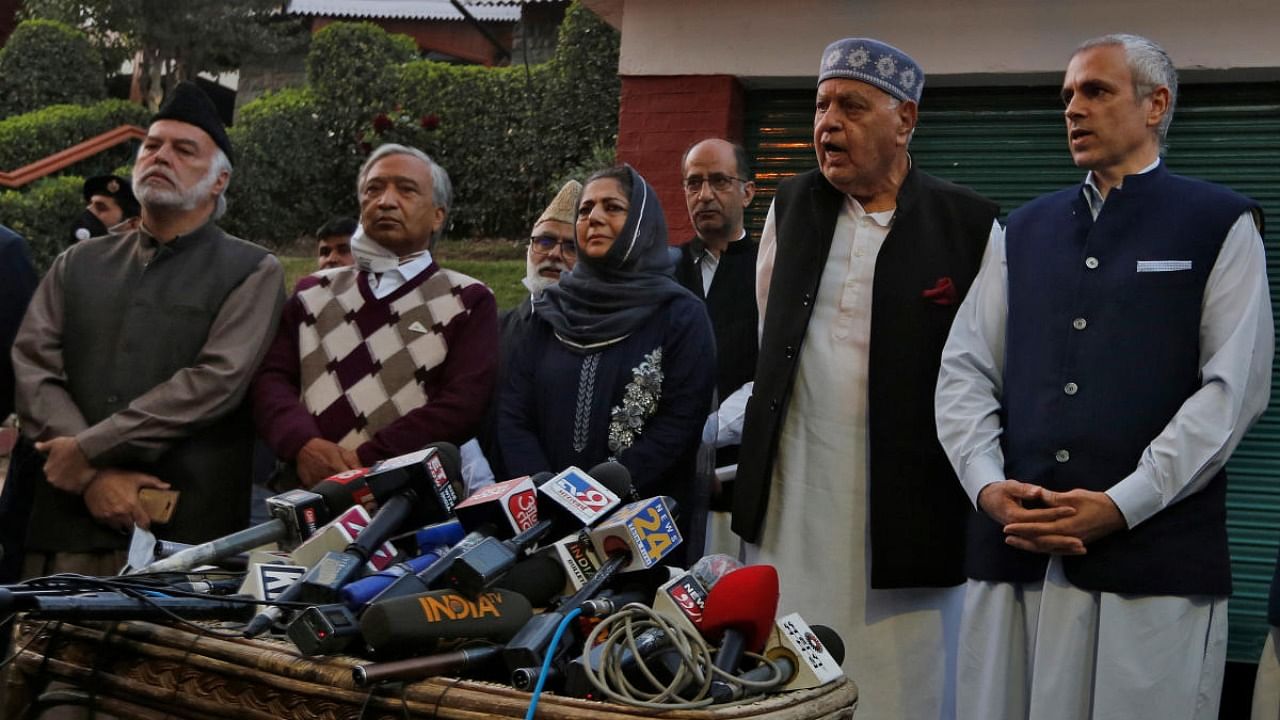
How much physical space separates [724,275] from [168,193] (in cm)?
193

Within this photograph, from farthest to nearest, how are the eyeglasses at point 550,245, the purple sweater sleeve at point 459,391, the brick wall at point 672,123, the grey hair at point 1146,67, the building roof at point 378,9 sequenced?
1. the building roof at point 378,9
2. the brick wall at point 672,123
3. the eyeglasses at point 550,245
4. the purple sweater sleeve at point 459,391
5. the grey hair at point 1146,67

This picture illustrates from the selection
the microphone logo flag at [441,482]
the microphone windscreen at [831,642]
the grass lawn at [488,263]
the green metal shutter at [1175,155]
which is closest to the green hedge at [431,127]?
the grass lawn at [488,263]

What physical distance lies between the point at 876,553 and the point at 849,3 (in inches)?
145

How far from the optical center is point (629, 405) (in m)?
4.48

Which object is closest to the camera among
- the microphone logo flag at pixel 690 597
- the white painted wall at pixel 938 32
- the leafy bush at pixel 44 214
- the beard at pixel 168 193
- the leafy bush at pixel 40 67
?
the microphone logo flag at pixel 690 597

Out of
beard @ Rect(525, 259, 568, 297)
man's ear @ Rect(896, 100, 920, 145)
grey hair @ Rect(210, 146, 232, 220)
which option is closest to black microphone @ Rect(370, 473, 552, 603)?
man's ear @ Rect(896, 100, 920, 145)

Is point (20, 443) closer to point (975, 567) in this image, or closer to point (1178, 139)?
point (975, 567)

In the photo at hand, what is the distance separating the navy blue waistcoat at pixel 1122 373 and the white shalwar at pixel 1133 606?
0.04 m

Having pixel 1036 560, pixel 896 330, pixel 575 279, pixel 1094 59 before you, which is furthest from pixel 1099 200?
pixel 575 279

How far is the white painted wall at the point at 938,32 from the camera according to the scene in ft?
21.3

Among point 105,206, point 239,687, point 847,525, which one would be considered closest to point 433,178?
point 847,525

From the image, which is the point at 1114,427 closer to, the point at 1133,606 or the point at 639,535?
the point at 1133,606

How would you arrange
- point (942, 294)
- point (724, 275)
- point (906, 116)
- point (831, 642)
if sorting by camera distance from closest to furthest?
point (831, 642) < point (942, 294) < point (906, 116) < point (724, 275)

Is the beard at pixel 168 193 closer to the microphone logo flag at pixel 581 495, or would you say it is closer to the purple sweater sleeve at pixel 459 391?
the purple sweater sleeve at pixel 459 391
